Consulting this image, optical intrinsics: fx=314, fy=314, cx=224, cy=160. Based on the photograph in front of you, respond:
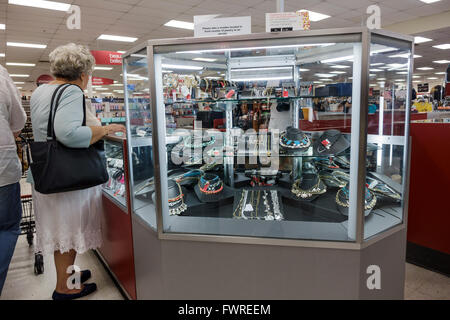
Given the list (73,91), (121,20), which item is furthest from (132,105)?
(121,20)

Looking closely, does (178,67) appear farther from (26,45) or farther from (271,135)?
(26,45)

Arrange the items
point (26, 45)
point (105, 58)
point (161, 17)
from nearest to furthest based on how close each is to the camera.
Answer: point (105, 58)
point (161, 17)
point (26, 45)

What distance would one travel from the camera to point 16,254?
3.07 meters

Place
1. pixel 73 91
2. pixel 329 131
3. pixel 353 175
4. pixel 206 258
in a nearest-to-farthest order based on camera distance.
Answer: pixel 353 175, pixel 206 258, pixel 73 91, pixel 329 131

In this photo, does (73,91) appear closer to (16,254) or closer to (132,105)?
(132,105)

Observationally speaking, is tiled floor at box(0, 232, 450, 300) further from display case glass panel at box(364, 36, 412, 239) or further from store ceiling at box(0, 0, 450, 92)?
store ceiling at box(0, 0, 450, 92)

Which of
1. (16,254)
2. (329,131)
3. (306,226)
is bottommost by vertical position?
(16,254)

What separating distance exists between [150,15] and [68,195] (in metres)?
5.97

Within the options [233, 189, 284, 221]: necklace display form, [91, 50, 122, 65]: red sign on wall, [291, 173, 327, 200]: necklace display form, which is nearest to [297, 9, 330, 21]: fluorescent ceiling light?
[91, 50, 122, 65]: red sign on wall

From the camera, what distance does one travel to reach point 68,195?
2043mm

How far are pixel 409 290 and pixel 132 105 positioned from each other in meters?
2.32

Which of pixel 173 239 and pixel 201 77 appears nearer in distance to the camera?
pixel 173 239

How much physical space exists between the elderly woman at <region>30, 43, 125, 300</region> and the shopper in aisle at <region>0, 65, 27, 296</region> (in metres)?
0.14

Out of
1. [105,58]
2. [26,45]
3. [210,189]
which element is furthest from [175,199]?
[26,45]
